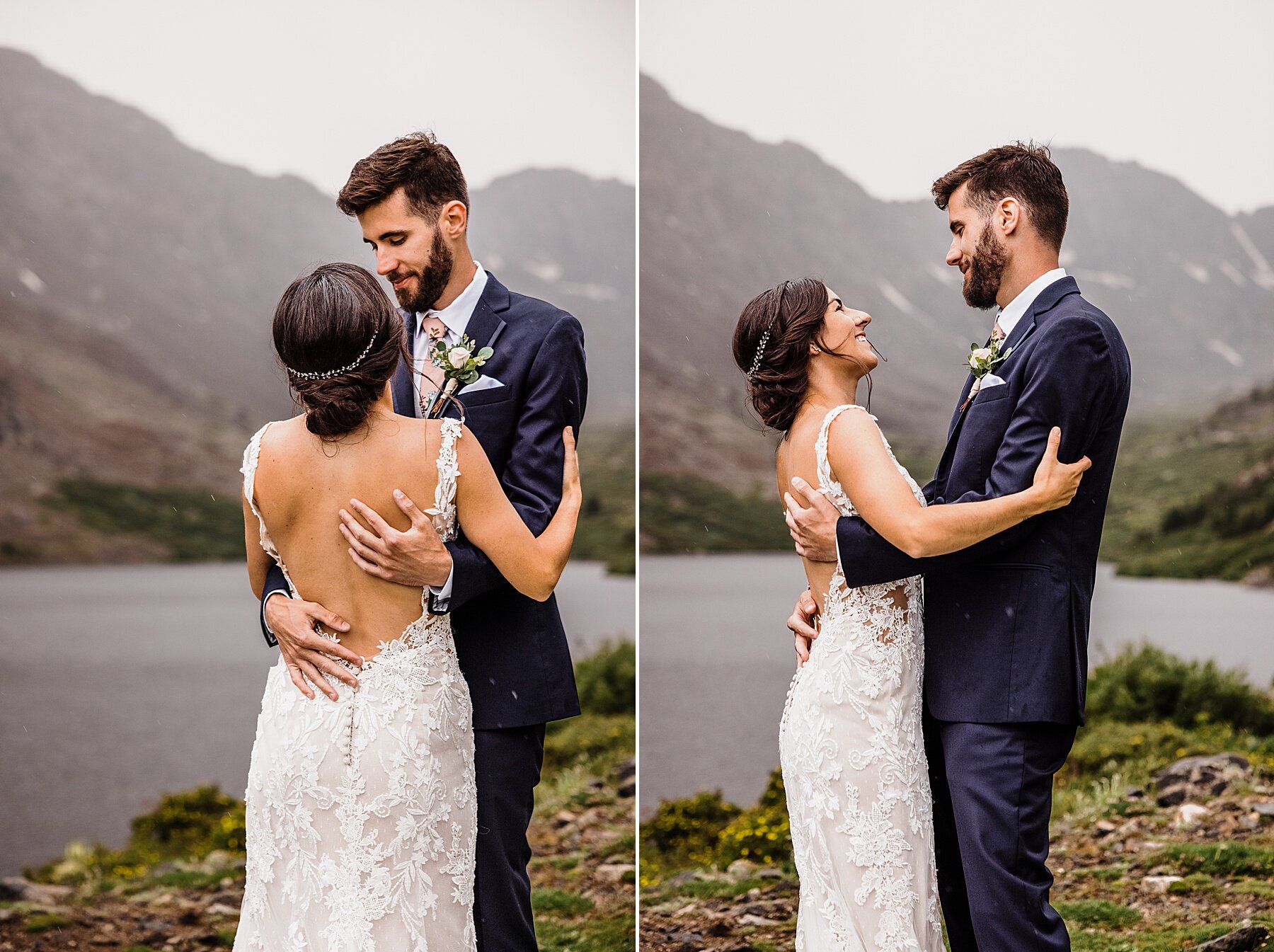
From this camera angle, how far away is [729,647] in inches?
251

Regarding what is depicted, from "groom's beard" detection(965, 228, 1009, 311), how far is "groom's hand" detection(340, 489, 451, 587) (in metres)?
1.37

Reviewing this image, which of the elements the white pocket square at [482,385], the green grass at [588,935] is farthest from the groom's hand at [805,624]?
the green grass at [588,935]

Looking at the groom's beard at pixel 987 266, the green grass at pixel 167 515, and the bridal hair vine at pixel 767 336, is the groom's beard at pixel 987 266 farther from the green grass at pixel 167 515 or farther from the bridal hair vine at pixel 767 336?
the green grass at pixel 167 515

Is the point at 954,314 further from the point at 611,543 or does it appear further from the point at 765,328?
the point at 765,328

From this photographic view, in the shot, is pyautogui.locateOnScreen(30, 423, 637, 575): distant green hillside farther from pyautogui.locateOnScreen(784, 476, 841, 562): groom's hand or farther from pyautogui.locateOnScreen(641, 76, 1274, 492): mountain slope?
pyautogui.locateOnScreen(784, 476, 841, 562): groom's hand

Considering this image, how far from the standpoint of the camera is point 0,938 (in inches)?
195

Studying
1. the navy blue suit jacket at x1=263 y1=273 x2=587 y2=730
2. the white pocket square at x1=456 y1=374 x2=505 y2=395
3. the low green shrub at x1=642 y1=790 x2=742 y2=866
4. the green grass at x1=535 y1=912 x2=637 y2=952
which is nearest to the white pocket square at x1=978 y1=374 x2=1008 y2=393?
the navy blue suit jacket at x1=263 y1=273 x2=587 y2=730

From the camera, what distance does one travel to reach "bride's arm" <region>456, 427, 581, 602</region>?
235 centimetres

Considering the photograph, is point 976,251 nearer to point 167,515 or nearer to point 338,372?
point 338,372

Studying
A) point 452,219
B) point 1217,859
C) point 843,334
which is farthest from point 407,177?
point 1217,859

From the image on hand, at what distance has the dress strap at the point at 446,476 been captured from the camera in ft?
7.59

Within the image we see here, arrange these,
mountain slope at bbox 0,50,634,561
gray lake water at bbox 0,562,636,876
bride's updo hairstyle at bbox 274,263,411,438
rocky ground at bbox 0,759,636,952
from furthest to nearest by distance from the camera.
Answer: mountain slope at bbox 0,50,634,561
gray lake water at bbox 0,562,636,876
rocky ground at bbox 0,759,636,952
bride's updo hairstyle at bbox 274,263,411,438

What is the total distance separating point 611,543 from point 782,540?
37.6 inches

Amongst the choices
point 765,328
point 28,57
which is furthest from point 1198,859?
point 28,57
